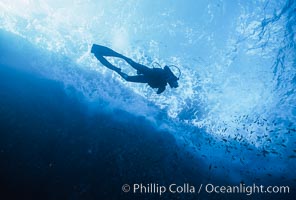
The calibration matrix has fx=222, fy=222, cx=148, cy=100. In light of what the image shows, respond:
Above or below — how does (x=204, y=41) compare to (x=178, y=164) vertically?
above

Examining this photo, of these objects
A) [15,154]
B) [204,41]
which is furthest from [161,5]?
[15,154]

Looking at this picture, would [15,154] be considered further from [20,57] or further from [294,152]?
[294,152]

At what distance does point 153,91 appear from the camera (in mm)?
22000

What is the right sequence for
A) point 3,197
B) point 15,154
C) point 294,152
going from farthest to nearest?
point 294,152 < point 15,154 < point 3,197

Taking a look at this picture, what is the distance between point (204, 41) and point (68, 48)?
12432 mm

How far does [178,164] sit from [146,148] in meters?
2.83

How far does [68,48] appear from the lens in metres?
20.8

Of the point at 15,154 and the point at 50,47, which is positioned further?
the point at 50,47

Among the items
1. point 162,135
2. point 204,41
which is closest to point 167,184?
point 162,135

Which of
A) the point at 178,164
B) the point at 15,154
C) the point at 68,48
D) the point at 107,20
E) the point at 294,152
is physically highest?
the point at 107,20

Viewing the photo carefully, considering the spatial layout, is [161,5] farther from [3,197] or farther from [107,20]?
[3,197]

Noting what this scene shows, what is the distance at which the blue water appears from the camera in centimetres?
1389

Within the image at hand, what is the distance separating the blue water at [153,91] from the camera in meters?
13.9

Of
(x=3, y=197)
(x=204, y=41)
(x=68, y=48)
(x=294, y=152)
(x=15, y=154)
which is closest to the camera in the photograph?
(x=3, y=197)
